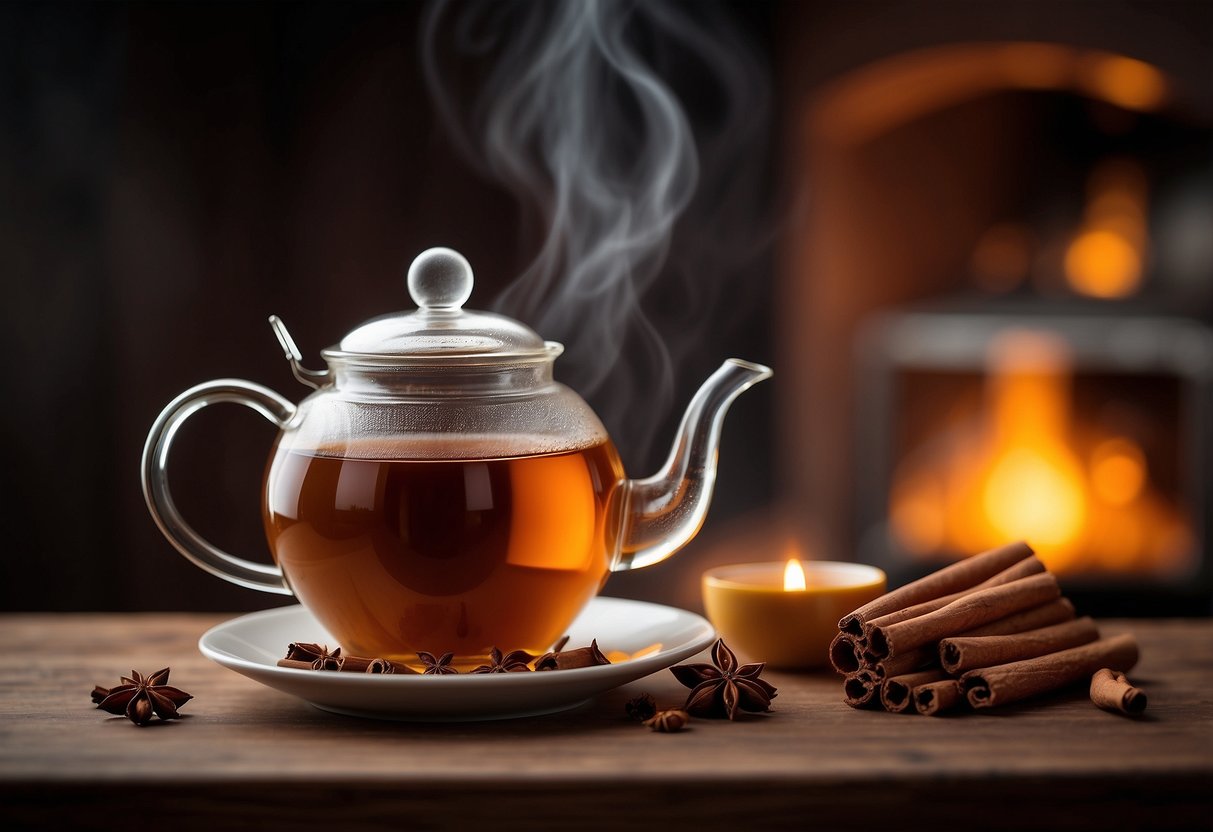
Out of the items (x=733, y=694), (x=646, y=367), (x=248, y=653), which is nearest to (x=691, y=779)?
(x=733, y=694)

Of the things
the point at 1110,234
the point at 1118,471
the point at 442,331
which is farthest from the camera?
the point at 1110,234

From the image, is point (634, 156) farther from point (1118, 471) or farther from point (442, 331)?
point (442, 331)

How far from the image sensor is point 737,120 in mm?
3254

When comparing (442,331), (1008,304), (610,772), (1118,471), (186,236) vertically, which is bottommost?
(610,772)

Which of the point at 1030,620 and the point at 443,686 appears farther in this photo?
the point at 1030,620

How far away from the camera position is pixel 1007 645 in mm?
1020

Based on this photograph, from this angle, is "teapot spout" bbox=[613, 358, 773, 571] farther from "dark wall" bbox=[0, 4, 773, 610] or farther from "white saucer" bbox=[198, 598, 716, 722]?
"dark wall" bbox=[0, 4, 773, 610]

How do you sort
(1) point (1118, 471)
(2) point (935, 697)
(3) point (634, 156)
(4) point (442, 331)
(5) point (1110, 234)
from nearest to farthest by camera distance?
(2) point (935, 697) → (4) point (442, 331) → (3) point (634, 156) → (1) point (1118, 471) → (5) point (1110, 234)

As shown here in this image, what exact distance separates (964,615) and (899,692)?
0.31ft

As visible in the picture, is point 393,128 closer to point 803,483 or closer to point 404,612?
point 803,483

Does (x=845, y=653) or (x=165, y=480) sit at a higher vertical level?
(x=165, y=480)

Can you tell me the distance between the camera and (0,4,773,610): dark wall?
10.3ft

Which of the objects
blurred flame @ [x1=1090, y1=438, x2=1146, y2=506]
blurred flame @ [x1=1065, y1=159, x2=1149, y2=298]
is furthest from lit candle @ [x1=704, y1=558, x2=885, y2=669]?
blurred flame @ [x1=1065, y1=159, x2=1149, y2=298]

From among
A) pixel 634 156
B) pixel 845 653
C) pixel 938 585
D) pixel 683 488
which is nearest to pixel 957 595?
pixel 938 585
